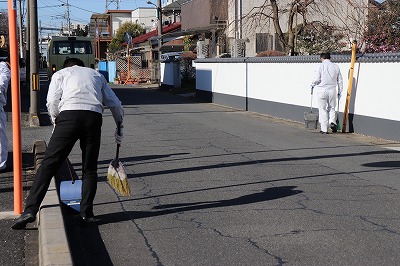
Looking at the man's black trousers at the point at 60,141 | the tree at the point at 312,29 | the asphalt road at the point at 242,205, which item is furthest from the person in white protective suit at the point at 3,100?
the tree at the point at 312,29

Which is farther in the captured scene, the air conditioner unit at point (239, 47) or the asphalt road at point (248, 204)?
the air conditioner unit at point (239, 47)

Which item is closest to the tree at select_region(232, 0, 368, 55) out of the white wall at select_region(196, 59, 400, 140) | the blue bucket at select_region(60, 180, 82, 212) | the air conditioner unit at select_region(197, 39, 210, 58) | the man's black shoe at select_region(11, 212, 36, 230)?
the white wall at select_region(196, 59, 400, 140)

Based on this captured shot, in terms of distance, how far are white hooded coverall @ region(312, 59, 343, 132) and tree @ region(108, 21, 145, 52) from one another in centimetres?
5714

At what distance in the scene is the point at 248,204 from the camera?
25.8 feet

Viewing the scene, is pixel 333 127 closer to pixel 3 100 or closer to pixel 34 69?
pixel 34 69

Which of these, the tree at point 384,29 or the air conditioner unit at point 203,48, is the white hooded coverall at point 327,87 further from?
the air conditioner unit at point 203,48

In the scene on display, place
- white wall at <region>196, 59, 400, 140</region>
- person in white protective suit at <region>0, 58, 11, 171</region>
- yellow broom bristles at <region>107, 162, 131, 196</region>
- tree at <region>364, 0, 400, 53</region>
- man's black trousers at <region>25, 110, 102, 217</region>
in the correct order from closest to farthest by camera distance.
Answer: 1. man's black trousers at <region>25, 110, 102, 217</region>
2. yellow broom bristles at <region>107, 162, 131, 196</region>
3. person in white protective suit at <region>0, 58, 11, 171</region>
4. white wall at <region>196, 59, 400, 140</region>
5. tree at <region>364, 0, 400, 53</region>

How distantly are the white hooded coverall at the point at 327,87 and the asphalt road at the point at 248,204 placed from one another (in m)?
0.95

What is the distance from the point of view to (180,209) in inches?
301

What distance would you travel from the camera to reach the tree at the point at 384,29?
63.0 ft

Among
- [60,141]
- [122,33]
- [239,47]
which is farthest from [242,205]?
[122,33]

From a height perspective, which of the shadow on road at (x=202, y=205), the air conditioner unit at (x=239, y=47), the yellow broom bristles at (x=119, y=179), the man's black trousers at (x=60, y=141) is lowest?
the shadow on road at (x=202, y=205)

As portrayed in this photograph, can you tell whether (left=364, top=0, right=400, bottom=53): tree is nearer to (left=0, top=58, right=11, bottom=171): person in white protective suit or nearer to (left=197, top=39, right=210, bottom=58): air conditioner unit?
(left=0, top=58, right=11, bottom=171): person in white protective suit

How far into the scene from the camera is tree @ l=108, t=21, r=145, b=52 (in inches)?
2822
